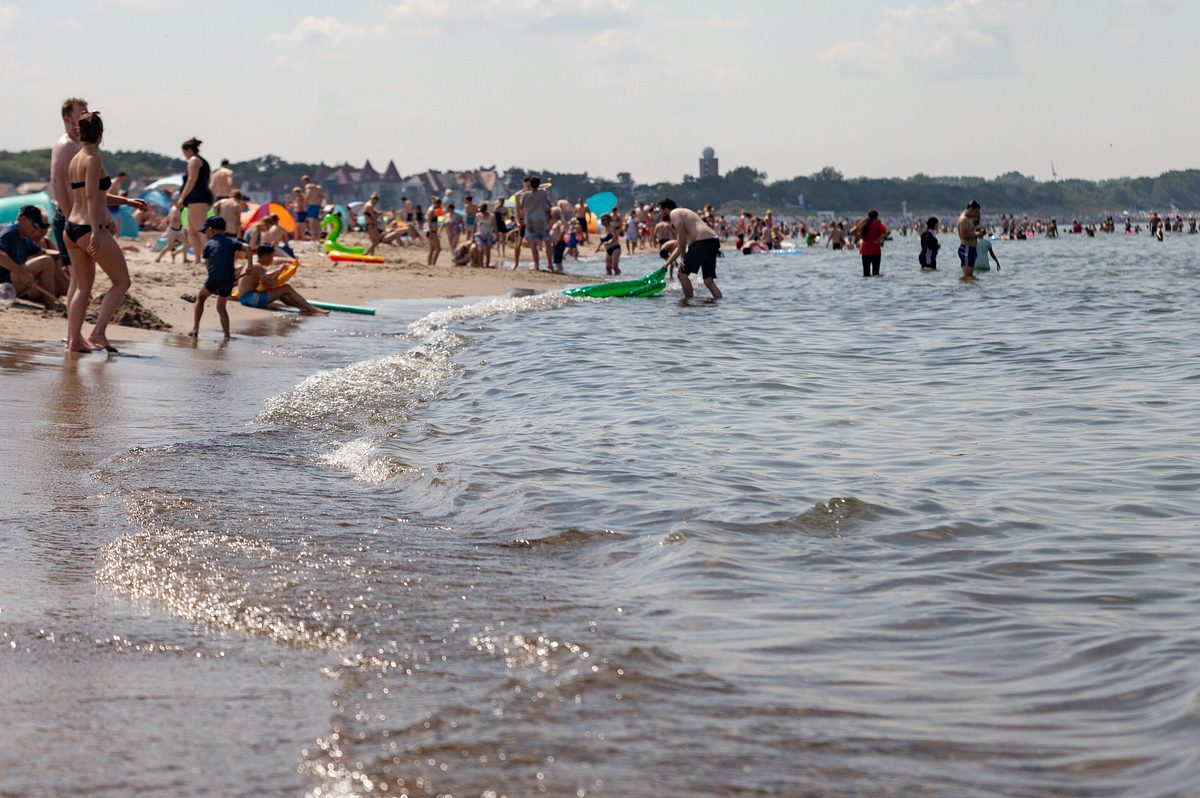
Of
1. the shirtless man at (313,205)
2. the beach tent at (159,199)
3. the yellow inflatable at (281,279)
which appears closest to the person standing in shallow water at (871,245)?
the shirtless man at (313,205)

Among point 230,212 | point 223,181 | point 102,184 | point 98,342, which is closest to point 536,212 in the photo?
point 223,181

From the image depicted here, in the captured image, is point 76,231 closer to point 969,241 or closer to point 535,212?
point 535,212

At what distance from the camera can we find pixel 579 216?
35.6 m

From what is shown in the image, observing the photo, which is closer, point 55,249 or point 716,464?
point 716,464

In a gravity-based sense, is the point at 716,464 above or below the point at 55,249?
below

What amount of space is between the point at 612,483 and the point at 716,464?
2.04ft

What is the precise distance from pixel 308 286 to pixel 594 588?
49.2 feet

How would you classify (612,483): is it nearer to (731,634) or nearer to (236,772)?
(731,634)

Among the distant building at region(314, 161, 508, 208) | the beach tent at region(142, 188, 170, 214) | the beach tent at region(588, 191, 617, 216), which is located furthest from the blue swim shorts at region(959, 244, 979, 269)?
the distant building at region(314, 161, 508, 208)

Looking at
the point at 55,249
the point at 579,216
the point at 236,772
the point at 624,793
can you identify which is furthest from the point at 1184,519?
the point at 579,216

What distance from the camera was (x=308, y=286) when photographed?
1809 cm

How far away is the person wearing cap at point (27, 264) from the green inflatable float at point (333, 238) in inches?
521

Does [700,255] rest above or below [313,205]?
below

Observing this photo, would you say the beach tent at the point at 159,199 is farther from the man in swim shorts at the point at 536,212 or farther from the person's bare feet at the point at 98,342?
the person's bare feet at the point at 98,342
